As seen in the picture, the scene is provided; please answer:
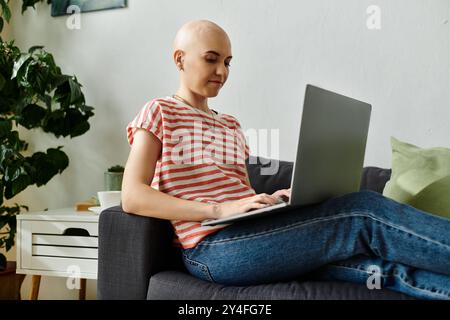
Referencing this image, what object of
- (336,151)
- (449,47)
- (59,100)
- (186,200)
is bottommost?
(186,200)

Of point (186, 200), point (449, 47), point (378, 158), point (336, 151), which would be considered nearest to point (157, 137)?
point (186, 200)

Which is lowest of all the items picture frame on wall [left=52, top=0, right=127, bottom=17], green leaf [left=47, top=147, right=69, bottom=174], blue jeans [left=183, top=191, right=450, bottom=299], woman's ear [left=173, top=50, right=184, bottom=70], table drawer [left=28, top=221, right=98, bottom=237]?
table drawer [left=28, top=221, right=98, bottom=237]

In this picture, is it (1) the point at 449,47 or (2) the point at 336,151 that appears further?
(1) the point at 449,47

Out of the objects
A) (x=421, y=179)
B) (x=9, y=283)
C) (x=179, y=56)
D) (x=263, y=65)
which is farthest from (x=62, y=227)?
(x=421, y=179)

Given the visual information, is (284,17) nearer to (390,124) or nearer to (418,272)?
(390,124)

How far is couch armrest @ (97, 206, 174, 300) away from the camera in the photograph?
1.31m

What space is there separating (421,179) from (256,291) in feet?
2.08

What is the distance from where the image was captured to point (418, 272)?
3.64 feet

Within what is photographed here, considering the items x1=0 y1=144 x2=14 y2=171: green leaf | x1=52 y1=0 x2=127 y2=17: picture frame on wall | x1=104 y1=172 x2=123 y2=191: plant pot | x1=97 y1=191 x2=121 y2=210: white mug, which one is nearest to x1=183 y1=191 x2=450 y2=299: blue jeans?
x1=97 y1=191 x2=121 y2=210: white mug

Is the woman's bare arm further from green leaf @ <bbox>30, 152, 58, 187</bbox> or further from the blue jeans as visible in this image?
green leaf @ <bbox>30, 152, 58, 187</bbox>

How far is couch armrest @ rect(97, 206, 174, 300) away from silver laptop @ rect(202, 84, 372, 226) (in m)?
0.18

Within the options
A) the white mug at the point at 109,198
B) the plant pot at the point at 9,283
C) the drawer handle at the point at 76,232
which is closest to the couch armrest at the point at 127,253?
the white mug at the point at 109,198

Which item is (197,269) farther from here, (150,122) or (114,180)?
(114,180)
